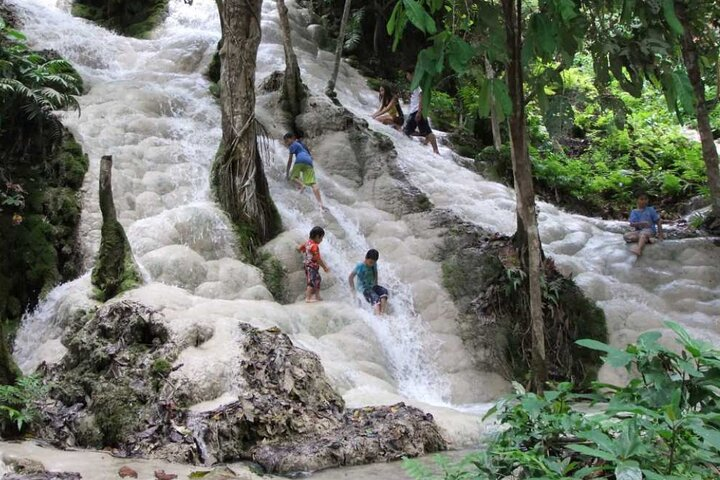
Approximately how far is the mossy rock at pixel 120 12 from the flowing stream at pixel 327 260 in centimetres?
403

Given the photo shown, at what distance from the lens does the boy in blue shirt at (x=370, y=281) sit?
331 inches

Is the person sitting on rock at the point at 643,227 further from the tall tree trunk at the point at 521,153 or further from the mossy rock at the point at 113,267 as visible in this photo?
the mossy rock at the point at 113,267

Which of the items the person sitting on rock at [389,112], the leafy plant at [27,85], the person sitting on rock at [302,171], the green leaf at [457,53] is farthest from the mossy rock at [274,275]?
the person sitting on rock at [389,112]

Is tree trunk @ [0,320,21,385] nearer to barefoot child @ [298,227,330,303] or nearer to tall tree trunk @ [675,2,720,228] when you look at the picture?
barefoot child @ [298,227,330,303]

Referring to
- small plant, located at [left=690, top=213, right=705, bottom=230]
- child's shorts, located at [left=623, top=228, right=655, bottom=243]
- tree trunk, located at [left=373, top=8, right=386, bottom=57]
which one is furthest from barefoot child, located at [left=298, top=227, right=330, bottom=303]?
tree trunk, located at [left=373, top=8, right=386, bottom=57]

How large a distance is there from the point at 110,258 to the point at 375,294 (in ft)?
11.0

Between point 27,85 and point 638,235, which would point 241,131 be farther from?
point 638,235

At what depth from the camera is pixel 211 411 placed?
4824mm

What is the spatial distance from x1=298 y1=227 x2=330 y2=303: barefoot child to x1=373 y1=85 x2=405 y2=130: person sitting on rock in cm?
576

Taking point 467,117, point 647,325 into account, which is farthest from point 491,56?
point 467,117

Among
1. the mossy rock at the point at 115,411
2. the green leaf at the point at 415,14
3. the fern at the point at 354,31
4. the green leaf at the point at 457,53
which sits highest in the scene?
the fern at the point at 354,31

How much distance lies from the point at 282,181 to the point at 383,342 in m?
3.58

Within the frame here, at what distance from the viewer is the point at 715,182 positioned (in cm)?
955

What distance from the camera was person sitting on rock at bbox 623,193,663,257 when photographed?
9789 mm
